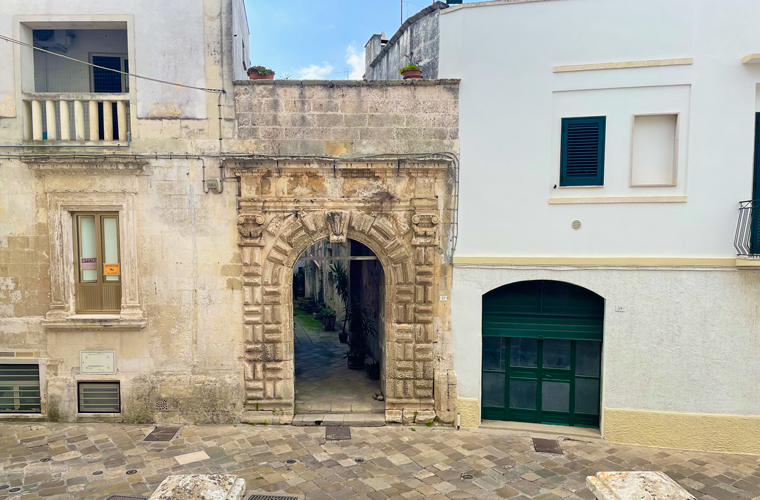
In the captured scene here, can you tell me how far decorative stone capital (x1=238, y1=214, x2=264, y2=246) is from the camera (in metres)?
8.31

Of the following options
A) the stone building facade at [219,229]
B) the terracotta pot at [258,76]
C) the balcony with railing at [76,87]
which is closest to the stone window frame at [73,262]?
the stone building facade at [219,229]

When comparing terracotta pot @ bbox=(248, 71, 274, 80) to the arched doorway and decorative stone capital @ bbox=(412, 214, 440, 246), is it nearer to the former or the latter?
decorative stone capital @ bbox=(412, 214, 440, 246)

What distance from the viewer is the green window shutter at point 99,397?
336 inches

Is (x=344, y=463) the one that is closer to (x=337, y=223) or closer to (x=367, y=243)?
(x=367, y=243)

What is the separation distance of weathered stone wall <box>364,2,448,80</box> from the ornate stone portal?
201 cm

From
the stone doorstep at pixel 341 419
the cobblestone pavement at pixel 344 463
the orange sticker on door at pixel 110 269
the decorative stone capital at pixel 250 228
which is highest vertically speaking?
the decorative stone capital at pixel 250 228

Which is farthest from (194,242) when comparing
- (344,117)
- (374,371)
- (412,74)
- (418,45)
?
(418,45)

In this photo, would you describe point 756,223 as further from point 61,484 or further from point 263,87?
point 61,484

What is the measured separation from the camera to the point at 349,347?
41.6 feet

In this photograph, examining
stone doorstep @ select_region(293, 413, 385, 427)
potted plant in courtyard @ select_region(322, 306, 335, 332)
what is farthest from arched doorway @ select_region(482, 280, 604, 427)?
potted plant in courtyard @ select_region(322, 306, 335, 332)

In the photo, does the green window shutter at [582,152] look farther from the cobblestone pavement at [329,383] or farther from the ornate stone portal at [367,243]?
the cobblestone pavement at [329,383]

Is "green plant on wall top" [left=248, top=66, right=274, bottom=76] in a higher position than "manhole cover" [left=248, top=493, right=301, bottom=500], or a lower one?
higher

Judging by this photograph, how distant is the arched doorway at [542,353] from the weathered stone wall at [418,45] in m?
4.25

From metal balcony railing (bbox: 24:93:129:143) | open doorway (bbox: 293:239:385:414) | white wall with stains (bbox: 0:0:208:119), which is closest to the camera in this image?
white wall with stains (bbox: 0:0:208:119)
